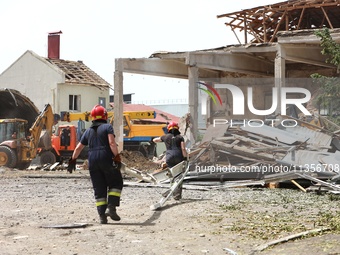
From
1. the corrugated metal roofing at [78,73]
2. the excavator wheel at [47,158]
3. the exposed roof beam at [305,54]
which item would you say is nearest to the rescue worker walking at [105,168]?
the exposed roof beam at [305,54]

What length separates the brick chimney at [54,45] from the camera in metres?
56.7

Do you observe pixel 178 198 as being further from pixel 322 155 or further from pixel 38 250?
pixel 38 250

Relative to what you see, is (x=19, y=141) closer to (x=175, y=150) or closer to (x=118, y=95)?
(x=118, y=95)

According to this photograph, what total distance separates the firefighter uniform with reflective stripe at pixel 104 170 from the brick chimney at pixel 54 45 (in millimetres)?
47066

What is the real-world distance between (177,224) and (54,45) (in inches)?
1896

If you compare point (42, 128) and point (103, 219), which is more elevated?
point (42, 128)

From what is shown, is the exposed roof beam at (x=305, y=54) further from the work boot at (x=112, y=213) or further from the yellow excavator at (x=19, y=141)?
the yellow excavator at (x=19, y=141)

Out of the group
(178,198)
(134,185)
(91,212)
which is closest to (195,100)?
(134,185)

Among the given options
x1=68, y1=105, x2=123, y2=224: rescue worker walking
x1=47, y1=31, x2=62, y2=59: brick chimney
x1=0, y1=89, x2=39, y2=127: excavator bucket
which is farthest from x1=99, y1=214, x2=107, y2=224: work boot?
x1=47, y1=31, x2=62, y2=59: brick chimney

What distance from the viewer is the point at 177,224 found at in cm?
1038

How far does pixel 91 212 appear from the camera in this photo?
12.1m

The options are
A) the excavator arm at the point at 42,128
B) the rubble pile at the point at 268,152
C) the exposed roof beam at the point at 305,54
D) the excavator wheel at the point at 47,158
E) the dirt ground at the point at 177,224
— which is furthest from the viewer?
the excavator wheel at the point at 47,158

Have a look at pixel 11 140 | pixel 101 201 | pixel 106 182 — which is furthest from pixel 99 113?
pixel 11 140

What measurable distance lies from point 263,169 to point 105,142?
7.05 metres
